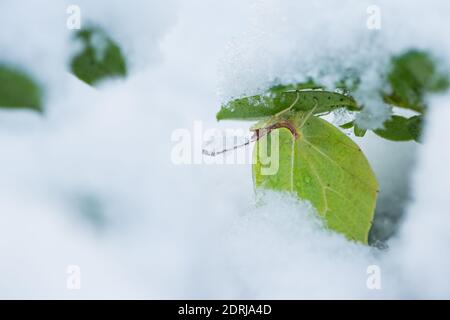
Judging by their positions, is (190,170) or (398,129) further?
(190,170)

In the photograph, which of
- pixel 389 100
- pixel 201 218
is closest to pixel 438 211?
pixel 389 100

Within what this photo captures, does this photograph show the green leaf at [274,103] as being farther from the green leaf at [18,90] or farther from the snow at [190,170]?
the green leaf at [18,90]

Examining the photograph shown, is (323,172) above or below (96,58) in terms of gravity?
below

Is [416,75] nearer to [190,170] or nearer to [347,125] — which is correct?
[347,125]

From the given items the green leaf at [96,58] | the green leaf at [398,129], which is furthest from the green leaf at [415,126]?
the green leaf at [96,58]

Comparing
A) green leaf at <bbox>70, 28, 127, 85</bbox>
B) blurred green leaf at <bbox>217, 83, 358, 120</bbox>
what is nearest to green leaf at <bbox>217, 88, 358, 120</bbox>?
blurred green leaf at <bbox>217, 83, 358, 120</bbox>

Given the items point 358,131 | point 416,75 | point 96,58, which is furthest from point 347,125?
point 96,58

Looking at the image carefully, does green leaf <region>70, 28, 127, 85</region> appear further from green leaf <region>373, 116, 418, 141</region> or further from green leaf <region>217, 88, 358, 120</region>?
green leaf <region>373, 116, 418, 141</region>

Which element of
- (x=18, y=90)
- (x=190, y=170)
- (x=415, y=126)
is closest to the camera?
(x=18, y=90)

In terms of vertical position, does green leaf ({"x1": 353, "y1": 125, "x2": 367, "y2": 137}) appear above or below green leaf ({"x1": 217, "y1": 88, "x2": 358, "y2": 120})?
below
